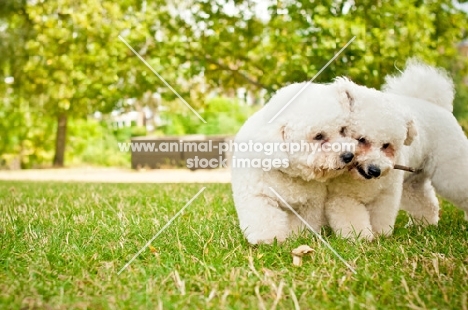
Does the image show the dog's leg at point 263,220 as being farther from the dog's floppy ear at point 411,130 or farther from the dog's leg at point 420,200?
the dog's leg at point 420,200

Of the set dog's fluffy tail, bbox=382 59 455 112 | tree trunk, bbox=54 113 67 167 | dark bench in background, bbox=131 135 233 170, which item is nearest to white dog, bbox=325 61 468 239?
dog's fluffy tail, bbox=382 59 455 112

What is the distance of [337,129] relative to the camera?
2.36 meters

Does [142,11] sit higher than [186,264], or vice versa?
[142,11]

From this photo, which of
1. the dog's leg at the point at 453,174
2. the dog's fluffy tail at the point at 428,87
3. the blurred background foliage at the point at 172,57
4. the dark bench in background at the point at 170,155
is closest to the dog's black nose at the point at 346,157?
the dog's leg at the point at 453,174

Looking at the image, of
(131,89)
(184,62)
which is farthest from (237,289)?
(131,89)

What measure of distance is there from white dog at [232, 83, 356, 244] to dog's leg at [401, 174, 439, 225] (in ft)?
3.01

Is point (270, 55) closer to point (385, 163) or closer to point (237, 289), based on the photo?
point (385, 163)

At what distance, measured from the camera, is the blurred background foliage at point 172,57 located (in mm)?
6559

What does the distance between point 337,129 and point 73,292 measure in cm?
127

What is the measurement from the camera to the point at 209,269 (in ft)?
6.66

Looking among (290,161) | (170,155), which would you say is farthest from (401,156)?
(170,155)

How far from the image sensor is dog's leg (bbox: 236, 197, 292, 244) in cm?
243

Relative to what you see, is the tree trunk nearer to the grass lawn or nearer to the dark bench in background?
the dark bench in background

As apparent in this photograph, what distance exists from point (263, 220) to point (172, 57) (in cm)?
576
